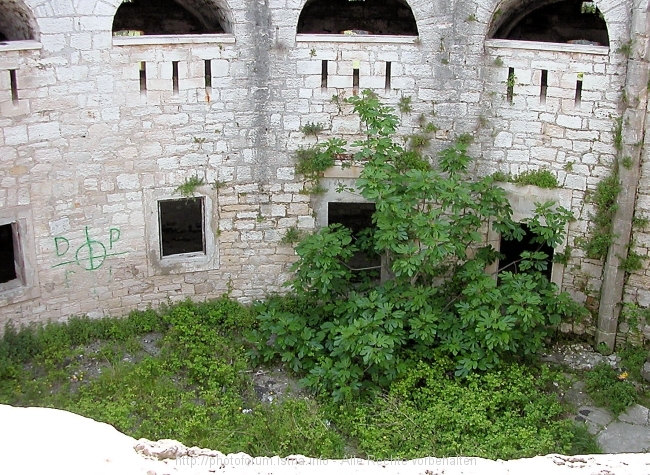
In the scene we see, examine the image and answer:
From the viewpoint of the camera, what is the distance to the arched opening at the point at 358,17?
12.5m

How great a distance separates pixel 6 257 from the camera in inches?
481

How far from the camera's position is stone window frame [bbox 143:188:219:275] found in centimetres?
1079

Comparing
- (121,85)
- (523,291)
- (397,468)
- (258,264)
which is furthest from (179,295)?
(397,468)

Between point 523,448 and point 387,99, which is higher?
point 387,99

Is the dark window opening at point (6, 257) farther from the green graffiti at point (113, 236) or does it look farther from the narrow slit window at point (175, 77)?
the narrow slit window at point (175, 77)

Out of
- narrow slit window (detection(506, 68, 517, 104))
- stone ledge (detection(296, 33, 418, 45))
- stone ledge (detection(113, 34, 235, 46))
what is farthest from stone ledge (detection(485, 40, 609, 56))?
A: stone ledge (detection(113, 34, 235, 46))

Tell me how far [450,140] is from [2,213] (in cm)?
547

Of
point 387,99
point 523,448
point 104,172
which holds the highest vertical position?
point 387,99

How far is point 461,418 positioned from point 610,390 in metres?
2.05

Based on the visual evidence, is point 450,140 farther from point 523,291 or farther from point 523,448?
point 523,448

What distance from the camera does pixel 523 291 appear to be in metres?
9.95

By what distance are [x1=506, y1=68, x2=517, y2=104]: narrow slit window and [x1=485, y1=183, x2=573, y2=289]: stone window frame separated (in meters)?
→ 1.10

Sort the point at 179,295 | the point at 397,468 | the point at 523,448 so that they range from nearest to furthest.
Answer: the point at 397,468 < the point at 523,448 < the point at 179,295

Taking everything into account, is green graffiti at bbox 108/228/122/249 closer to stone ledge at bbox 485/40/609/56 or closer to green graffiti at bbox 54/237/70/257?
green graffiti at bbox 54/237/70/257
